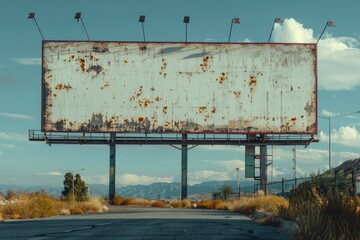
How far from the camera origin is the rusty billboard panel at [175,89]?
57781 mm

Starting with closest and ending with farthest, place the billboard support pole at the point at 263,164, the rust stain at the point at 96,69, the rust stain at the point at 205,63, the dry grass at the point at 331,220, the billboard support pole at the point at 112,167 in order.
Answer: the dry grass at the point at 331,220 < the rust stain at the point at 205,63 < the rust stain at the point at 96,69 < the billboard support pole at the point at 112,167 < the billboard support pole at the point at 263,164

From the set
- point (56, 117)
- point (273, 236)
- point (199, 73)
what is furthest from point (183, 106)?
point (273, 236)

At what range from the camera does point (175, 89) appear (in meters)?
57.6

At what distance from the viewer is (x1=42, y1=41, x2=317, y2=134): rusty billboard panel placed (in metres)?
57.8

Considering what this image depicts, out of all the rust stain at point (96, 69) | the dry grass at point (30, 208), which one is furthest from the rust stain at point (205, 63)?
the dry grass at point (30, 208)

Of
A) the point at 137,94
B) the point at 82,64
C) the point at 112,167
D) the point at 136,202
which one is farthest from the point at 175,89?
the point at 136,202

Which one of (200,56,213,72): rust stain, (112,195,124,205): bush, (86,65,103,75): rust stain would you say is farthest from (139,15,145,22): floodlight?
(112,195,124,205): bush

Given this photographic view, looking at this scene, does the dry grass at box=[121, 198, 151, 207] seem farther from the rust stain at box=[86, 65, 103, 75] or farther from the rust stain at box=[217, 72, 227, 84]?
the rust stain at box=[217, 72, 227, 84]

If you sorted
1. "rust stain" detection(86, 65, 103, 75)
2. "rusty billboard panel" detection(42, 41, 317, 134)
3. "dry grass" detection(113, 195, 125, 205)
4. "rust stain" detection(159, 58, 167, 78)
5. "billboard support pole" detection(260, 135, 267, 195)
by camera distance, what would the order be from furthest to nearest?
"billboard support pole" detection(260, 135, 267, 195) < "dry grass" detection(113, 195, 125, 205) < "rust stain" detection(86, 65, 103, 75) < "rust stain" detection(159, 58, 167, 78) < "rusty billboard panel" detection(42, 41, 317, 134)

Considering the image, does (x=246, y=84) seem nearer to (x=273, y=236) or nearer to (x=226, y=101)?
(x=226, y=101)

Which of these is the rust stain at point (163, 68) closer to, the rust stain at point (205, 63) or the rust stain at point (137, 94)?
the rust stain at point (137, 94)

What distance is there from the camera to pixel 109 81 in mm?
58031

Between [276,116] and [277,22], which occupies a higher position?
[277,22]

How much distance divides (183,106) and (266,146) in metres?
10.4
